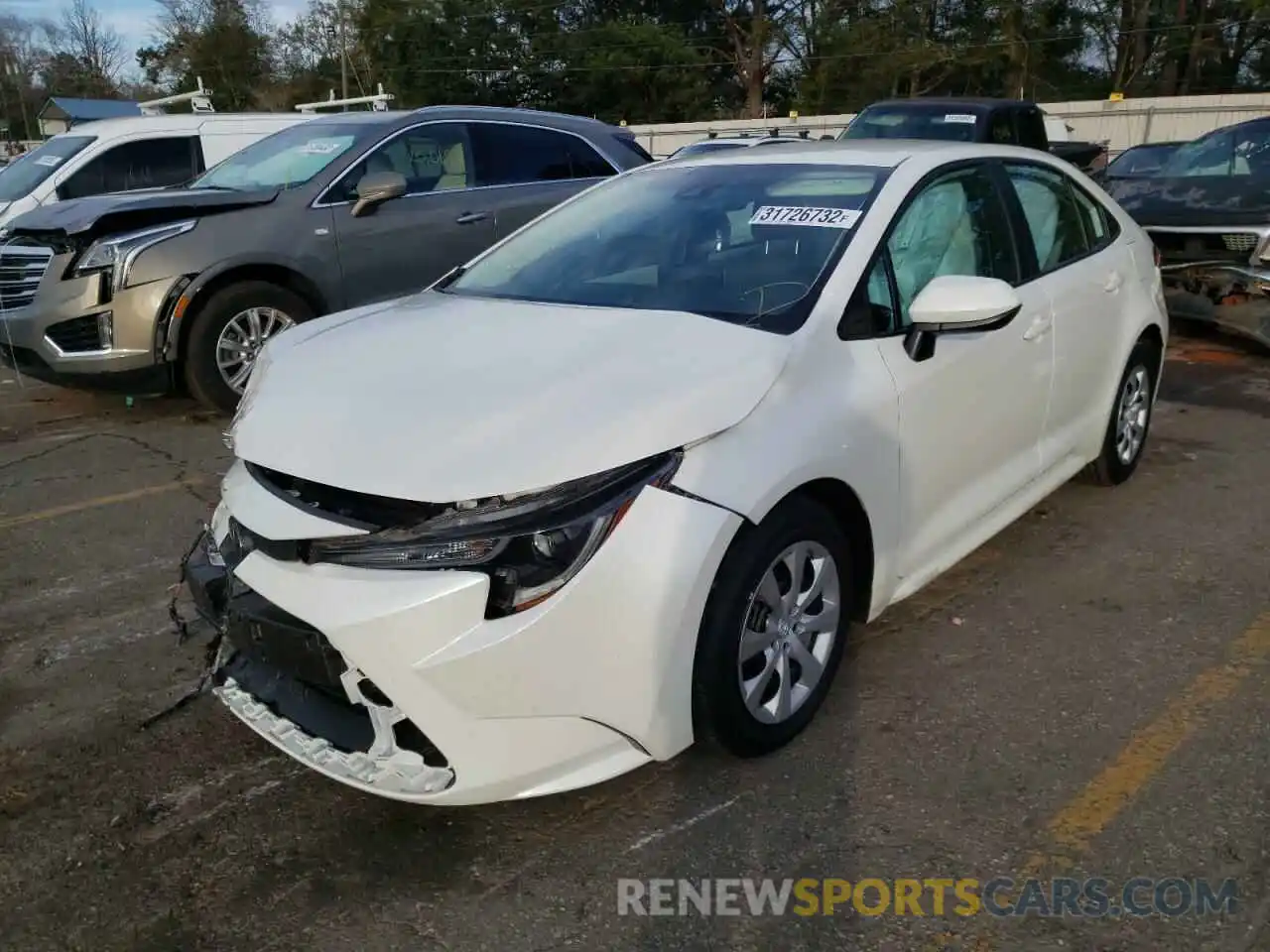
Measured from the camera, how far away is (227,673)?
9.27 ft

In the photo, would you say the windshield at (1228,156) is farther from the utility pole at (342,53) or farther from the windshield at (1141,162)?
the utility pole at (342,53)

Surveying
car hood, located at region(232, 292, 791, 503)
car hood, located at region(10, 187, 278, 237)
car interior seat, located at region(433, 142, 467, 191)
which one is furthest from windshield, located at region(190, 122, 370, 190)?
car hood, located at region(232, 292, 791, 503)

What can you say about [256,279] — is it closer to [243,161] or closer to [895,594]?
[243,161]

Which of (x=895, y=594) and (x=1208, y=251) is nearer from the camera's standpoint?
(x=895, y=594)

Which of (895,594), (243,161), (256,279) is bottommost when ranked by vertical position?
(895,594)

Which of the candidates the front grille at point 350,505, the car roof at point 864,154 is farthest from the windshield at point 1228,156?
the front grille at point 350,505

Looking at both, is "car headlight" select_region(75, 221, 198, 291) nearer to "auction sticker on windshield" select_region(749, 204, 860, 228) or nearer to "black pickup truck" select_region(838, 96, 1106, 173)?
"auction sticker on windshield" select_region(749, 204, 860, 228)

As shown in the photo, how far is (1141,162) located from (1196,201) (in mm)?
2432

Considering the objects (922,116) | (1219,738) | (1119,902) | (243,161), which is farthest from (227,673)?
(922,116)

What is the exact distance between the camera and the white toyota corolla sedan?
232 centimetres

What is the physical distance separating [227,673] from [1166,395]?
20.1 feet

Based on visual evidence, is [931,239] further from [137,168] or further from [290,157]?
[137,168]

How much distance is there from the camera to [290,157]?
22.8ft

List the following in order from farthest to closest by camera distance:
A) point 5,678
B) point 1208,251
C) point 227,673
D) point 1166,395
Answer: point 1208,251 < point 1166,395 < point 5,678 < point 227,673
